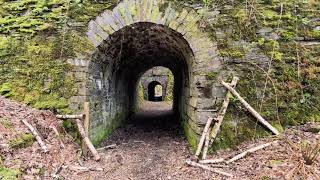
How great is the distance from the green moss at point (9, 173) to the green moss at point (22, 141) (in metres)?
0.59

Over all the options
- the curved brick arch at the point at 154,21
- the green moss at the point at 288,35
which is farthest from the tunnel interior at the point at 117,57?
the green moss at the point at 288,35

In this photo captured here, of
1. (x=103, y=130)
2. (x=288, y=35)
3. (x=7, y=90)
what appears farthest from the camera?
(x=103, y=130)

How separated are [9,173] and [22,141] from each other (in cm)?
89

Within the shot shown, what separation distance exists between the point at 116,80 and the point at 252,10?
4.54 meters

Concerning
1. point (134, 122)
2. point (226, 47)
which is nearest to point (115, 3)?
point (226, 47)

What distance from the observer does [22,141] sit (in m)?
4.52

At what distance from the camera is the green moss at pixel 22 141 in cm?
436

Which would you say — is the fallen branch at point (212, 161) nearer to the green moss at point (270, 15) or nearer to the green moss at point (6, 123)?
the green moss at point (270, 15)

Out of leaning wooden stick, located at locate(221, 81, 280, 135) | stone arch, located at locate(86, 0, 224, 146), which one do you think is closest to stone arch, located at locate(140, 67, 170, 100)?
stone arch, located at locate(86, 0, 224, 146)

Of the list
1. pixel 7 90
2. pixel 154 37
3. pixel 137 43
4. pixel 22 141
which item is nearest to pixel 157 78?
pixel 137 43

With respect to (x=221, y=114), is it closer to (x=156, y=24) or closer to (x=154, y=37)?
(x=156, y=24)

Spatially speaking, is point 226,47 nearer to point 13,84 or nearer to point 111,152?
point 111,152

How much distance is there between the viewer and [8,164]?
3.91 meters

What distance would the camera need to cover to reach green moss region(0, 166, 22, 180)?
3607mm
